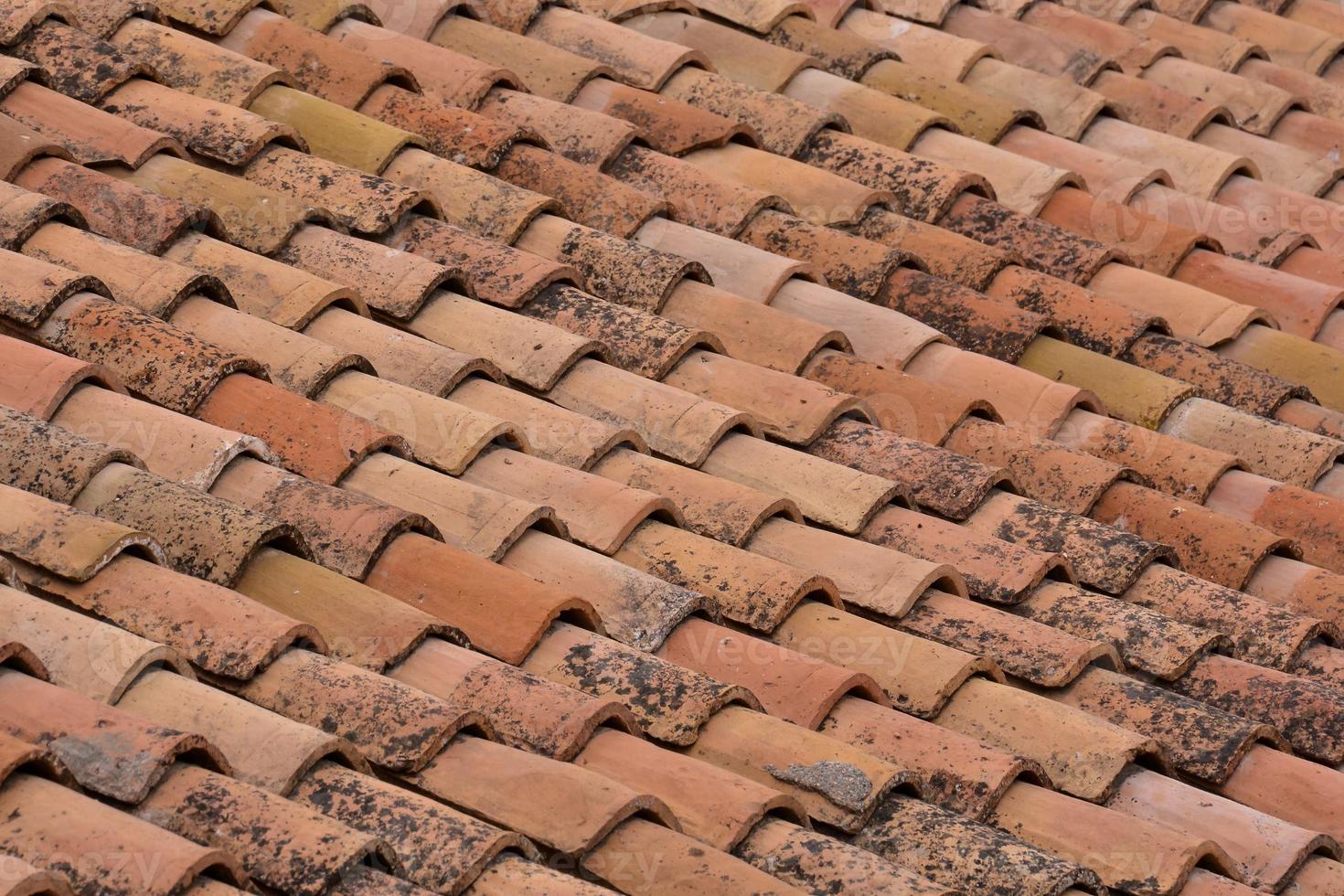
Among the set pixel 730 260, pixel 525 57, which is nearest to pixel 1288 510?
pixel 730 260

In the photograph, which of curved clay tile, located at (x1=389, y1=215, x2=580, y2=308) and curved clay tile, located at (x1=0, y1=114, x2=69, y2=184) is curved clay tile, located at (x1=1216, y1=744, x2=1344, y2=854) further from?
curved clay tile, located at (x1=0, y1=114, x2=69, y2=184)

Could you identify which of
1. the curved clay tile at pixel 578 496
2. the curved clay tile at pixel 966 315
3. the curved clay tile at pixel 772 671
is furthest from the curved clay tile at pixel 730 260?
the curved clay tile at pixel 772 671

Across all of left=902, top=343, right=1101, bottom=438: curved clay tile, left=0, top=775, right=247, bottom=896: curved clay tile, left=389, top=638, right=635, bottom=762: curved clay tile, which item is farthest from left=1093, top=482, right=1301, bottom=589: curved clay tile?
left=0, top=775, right=247, bottom=896: curved clay tile

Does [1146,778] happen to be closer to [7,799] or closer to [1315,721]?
[1315,721]

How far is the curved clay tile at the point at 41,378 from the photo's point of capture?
13.9ft

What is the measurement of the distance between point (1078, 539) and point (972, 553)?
0.30 m

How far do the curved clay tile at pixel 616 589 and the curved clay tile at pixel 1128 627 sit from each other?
831mm

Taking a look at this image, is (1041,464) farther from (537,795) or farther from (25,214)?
(25,214)

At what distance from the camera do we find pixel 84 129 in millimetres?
5289

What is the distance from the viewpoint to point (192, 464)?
4184 mm

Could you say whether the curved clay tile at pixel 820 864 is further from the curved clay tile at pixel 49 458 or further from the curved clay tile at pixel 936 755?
the curved clay tile at pixel 49 458

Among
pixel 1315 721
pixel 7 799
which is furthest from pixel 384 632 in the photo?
pixel 1315 721

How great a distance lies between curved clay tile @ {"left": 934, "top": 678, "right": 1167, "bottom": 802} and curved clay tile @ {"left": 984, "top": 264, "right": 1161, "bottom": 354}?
173 cm

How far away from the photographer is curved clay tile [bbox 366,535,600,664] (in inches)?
160
